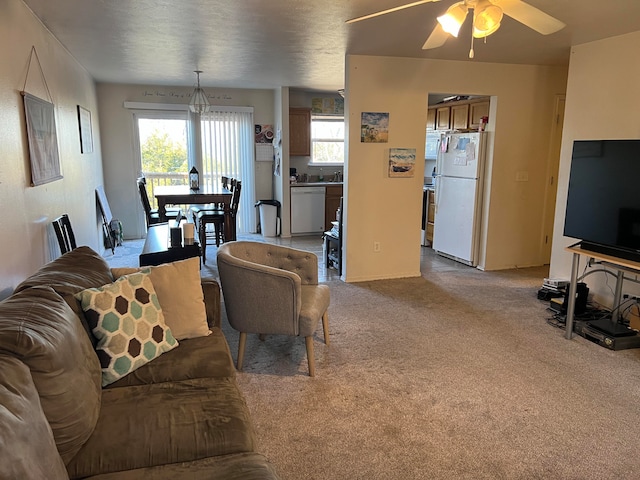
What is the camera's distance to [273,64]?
5.08 m

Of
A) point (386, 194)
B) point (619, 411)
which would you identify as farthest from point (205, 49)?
point (619, 411)

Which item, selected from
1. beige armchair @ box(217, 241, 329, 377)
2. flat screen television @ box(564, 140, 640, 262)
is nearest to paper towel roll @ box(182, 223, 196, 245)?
beige armchair @ box(217, 241, 329, 377)

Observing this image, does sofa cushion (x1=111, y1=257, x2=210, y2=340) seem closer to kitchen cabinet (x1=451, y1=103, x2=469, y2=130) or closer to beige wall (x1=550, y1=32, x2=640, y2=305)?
beige wall (x1=550, y1=32, x2=640, y2=305)

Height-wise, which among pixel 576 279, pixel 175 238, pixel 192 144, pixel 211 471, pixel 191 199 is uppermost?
pixel 192 144

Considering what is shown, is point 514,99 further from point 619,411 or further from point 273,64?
point 619,411

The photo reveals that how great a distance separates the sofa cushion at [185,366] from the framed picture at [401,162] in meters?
3.16

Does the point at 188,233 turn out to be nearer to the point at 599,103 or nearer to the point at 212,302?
the point at 212,302

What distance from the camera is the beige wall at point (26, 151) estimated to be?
8.25 feet

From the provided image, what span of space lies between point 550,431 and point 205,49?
411 cm

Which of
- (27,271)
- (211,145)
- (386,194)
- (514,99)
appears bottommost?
(27,271)

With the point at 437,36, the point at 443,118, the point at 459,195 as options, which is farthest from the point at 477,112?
the point at 437,36

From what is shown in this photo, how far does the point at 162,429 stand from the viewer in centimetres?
157

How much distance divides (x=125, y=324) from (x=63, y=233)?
1924 millimetres

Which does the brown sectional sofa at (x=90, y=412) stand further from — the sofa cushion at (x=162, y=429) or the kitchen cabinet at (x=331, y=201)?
the kitchen cabinet at (x=331, y=201)
